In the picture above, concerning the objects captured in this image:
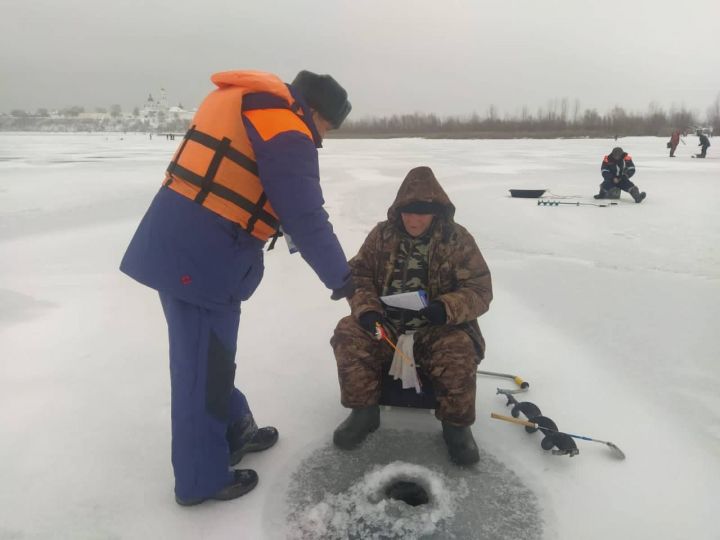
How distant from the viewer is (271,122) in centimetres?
158

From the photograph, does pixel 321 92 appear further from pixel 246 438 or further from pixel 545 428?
pixel 545 428

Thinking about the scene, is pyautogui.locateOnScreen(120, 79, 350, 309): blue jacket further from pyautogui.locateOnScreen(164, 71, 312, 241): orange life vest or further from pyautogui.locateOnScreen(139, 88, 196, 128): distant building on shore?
pyautogui.locateOnScreen(139, 88, 196, 128): distant building on shore

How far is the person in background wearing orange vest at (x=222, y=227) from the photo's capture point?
1.62m

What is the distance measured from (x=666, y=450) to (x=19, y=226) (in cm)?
781

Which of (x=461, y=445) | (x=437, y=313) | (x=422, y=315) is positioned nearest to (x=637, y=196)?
(x=422, y=315)

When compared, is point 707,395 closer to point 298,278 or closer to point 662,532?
point 662,532

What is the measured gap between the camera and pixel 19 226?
6.91 metres

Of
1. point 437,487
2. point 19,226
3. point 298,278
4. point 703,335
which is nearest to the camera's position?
point 437,487

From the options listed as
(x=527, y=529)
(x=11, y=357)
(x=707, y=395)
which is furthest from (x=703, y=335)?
(x=11, y=357)

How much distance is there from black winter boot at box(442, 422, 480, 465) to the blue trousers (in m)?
0.94

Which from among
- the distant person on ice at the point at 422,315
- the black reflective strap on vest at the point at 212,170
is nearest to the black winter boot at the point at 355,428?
the distant person on ice at the point at 422,315

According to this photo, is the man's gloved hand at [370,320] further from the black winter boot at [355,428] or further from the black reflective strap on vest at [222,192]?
the black reflective strap on vest at [222,192]

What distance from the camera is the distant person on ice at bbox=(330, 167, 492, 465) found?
7.23ft

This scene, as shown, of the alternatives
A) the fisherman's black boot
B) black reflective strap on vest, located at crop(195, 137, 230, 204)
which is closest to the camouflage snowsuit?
the fisherman's black boot
